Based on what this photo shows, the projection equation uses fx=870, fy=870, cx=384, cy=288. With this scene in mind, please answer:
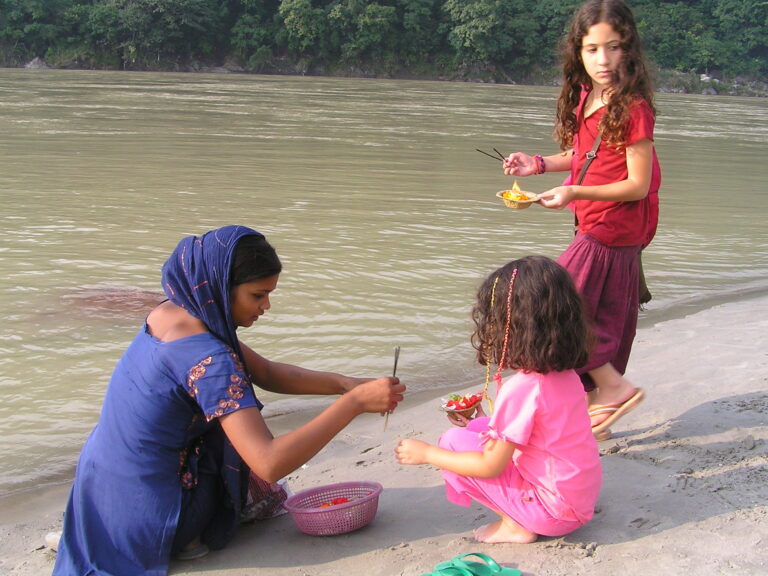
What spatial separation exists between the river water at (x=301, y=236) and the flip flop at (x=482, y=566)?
1.88m

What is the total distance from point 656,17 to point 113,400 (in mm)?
53111

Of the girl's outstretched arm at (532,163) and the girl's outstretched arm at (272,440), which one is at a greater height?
the girl's outstretched arm at (532,163)

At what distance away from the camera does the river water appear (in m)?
4.69

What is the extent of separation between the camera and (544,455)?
2523 mm

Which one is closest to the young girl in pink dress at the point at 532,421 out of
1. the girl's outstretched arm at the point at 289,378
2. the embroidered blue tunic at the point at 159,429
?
the girl's outstretched arm at the point at 289,378

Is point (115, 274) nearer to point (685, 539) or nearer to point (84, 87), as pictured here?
point (685, 539)

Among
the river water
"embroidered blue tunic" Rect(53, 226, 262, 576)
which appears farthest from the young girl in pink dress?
the river water

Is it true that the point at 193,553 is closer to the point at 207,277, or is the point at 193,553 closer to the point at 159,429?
the point at 159,429

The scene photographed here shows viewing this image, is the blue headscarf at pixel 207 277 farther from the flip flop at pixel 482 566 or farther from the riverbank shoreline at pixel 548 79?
the riverbank shoreline at pixel 548 79

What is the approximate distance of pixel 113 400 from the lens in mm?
2518

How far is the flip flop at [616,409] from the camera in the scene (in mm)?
3145

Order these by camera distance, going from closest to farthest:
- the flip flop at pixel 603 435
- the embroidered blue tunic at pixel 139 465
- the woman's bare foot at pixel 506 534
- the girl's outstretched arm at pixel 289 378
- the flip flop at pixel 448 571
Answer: the flip flop at pixel 448 571, the embroidered blue tunic at pixel 139 465, the woman's bare foot at pixel 506 534, the girl's outstretched arm at pixel 289 378, the flip flop at pixel 603 435

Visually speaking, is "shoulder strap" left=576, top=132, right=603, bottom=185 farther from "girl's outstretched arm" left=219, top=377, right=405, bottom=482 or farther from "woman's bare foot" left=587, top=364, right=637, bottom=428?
"girl's outstretched arm" left=219, top=377, right=405, bottom=482

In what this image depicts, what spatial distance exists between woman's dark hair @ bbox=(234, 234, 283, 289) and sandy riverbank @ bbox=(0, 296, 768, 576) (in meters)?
0.85
